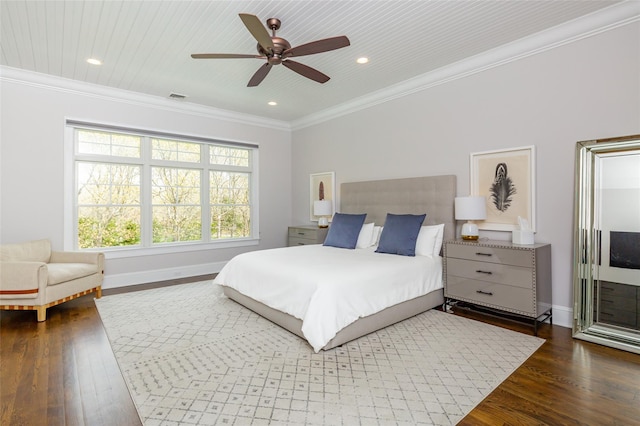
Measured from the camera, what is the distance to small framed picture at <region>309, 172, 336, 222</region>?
5840mm

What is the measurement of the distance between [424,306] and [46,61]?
5.10 meters

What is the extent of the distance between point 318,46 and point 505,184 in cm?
249

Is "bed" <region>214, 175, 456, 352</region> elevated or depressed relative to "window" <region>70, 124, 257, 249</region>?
depressed

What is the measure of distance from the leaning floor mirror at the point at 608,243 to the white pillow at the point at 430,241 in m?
1.28

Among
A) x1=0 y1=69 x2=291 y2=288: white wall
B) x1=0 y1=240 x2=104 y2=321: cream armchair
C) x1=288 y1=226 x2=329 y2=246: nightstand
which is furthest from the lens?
x1=288 y1=226 x2=329 y2=246: nightstand

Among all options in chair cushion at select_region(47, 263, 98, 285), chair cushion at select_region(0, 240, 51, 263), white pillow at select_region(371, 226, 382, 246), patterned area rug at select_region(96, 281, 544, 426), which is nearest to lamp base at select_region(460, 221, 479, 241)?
patterned area rug at select_region(96, 281, 544, 426)

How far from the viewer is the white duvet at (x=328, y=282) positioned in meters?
2.68

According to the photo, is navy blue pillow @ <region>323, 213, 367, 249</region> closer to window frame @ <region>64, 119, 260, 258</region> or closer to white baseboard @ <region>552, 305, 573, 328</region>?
window frame @ <region>64, 119, 260, 258</region>

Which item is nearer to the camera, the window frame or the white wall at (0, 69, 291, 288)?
the white wall at (0, 69, 291, 288)

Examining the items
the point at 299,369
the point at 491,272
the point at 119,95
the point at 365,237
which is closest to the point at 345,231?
the point at 365,237

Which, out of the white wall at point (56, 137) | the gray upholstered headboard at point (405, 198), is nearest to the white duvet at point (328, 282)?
the gray upholstered headboard at point (405, 198)

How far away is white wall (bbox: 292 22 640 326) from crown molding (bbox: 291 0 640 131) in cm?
6

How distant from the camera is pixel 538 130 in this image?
339cm

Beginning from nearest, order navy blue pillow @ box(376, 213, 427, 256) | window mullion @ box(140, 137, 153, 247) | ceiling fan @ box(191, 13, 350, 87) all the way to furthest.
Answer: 1. ceiling fan @ box(191, 13, 350, 87)
2. navy blue pillow @ box(376, 213, 427, 256)
3. window mullion @ box(140, 137, 153, 247)
